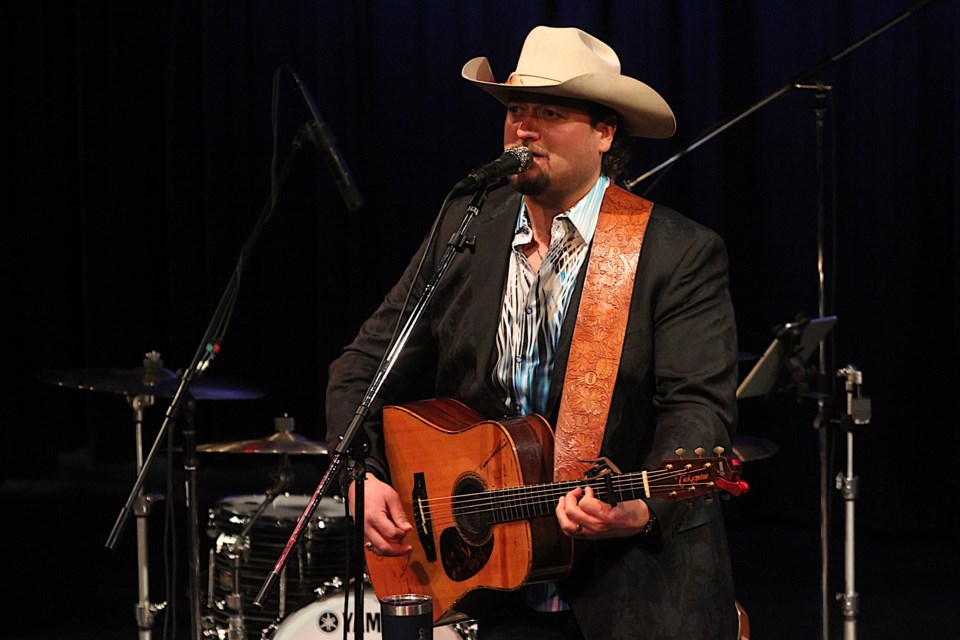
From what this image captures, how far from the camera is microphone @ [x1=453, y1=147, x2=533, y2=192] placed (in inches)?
100

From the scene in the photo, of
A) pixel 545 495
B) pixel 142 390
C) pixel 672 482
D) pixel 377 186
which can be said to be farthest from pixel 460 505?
pixel 377 186

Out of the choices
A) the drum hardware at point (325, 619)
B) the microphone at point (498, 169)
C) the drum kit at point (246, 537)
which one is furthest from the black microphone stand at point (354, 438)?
the drum kit at point (246, 537)

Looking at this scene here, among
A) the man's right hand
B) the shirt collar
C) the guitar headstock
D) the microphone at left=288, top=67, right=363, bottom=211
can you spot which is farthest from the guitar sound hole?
the microphone at left=288, top=67, right=363, bottom=211

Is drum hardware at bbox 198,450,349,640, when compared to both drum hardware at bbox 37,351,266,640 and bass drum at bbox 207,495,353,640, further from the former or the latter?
drum hardware at bbox 37,351,266,640

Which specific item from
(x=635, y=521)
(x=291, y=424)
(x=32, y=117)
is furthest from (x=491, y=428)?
(x=32, y=117)

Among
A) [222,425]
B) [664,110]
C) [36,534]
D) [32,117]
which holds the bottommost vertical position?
[36,534]

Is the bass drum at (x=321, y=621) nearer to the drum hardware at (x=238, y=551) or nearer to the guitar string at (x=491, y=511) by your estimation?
the drum hardware at (x=238, y=551)

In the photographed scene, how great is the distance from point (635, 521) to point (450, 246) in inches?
25.4

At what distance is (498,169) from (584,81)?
1.00 ft

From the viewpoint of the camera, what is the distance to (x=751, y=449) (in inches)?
174

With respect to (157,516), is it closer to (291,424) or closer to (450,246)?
(291,424)

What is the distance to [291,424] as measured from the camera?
175 inches

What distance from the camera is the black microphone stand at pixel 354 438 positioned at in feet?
8.02

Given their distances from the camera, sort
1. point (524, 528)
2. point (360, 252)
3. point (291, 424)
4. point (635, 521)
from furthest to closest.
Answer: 1. point (360, 252)
2. point (291, 424)
3. point (524, 528)
4. point (635, 521)
